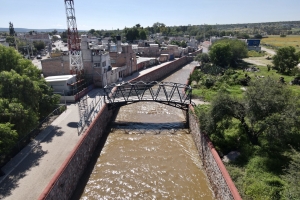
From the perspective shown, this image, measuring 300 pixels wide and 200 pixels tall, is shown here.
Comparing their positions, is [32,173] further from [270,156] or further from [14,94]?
[270,156]

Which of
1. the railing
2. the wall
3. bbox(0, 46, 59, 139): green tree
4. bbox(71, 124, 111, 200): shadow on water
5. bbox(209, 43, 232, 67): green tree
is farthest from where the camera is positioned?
bbox(209, 43, 232, 67): green tree

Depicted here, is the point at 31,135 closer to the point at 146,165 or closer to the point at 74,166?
the point at 74,166

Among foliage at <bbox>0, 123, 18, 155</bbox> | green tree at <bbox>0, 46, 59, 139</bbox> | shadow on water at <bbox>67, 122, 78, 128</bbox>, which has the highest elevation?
green tree at <bbox>0, 46, 59, 139</bbox>

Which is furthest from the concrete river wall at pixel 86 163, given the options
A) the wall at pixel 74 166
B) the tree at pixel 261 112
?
the tree at pixel 261 112

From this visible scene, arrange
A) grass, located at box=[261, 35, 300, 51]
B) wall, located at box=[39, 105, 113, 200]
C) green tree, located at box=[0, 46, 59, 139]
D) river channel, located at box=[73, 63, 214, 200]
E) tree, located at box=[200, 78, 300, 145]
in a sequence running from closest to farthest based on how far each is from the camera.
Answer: wall, located at box=[39, 105, 113, 200], tree, located at box=[200, 78, 300, 145], river channel, located at box=[73, 63, 214, 200], green tree, located at box=[0, 46, 59, 139], grass, located at box=[261, 35, 300, 51]

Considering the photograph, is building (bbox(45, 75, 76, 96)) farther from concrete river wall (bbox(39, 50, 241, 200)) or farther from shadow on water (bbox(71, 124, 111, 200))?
shadow on water (bbox(71, 124, 111, 200))

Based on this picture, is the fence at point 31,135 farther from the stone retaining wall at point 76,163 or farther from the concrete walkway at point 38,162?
the stone retaining wall at point 76,163

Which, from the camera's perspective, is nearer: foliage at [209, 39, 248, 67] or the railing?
the railing

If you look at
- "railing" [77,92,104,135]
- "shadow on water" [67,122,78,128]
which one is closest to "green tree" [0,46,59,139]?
"shadow on water" [67,122,78,128]

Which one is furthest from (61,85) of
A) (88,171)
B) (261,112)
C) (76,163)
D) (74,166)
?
(261,112)
